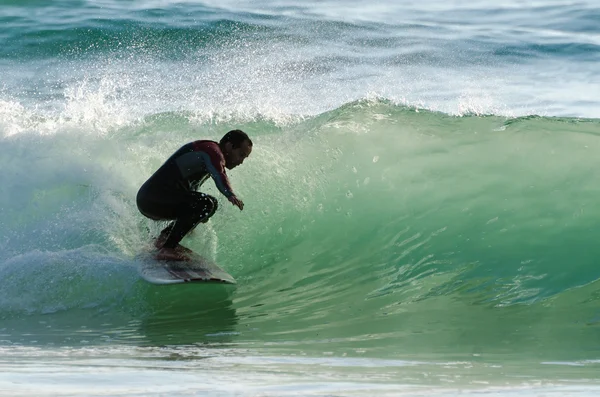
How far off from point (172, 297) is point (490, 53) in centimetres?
1165

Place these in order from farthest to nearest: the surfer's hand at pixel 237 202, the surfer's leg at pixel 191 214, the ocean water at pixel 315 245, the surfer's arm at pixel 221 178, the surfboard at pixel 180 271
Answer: the surfer's leg at pixel 191 214
the surfboard at pixel 180 271
the surfer's arm at pixel 221 178
the surfer's hand at pixel 237 202
the ocean water at pixel 315 245

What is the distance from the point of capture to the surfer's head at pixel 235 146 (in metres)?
6.70

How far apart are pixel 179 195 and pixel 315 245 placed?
1906 mm

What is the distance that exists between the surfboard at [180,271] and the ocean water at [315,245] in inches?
8.3

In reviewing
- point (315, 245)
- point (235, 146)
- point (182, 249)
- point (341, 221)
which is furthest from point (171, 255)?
point (341, 221)

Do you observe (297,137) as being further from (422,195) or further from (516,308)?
(516,308)

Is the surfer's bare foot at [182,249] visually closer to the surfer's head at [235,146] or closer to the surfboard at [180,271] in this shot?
the surfboard at [180,271]

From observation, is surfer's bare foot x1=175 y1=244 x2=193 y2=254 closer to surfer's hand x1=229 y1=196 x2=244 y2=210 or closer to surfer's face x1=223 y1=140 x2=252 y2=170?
surfer's face x1=223 y1=140 x2=252 y2=170

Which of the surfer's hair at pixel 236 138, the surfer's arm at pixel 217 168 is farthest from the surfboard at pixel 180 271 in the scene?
the surfer's hair at pixel 236 138

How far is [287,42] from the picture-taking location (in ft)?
55.1

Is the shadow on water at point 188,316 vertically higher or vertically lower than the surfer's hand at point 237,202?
lower

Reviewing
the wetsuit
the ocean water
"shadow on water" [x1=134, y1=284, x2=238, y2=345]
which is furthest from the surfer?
the ocean water

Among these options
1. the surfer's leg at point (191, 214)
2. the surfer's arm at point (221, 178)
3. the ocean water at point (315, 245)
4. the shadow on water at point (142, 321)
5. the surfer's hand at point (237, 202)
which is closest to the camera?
the ocean water at point (315, 245)

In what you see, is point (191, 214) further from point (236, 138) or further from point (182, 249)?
point (236, 138)
